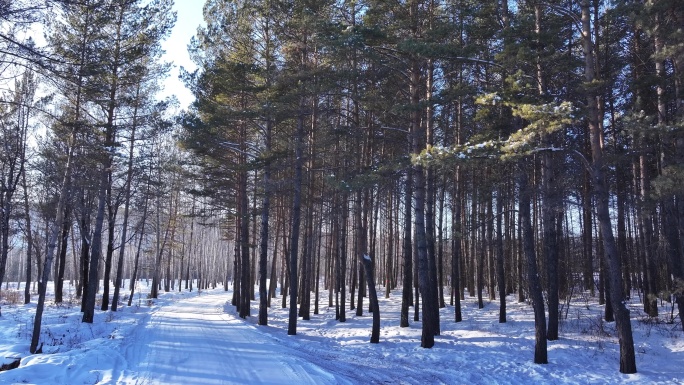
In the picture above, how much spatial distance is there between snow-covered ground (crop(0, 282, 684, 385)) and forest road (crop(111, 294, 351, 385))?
2 centimetres

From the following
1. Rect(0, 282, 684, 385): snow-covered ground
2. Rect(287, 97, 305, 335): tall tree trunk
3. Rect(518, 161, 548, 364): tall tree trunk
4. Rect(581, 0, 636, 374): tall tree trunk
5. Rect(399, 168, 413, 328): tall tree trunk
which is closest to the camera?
Rect(0, 282, 684, 385): snow-covered ground

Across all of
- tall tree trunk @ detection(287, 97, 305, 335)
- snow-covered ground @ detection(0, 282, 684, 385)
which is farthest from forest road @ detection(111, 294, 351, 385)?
tall tree trunk @ detection(287, 97, 305, 335)

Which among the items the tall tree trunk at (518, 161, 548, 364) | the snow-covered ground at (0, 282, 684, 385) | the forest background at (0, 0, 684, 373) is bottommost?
the snow-covered ground at (0, 282, 684, 385)

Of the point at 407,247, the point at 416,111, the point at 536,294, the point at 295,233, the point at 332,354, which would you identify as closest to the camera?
the point at 536,294

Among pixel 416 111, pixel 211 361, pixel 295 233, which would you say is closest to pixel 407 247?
pixel 295 233

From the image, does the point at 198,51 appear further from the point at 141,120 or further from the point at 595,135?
the point at 595,135

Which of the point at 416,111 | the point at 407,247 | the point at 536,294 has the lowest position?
the point at 536,294

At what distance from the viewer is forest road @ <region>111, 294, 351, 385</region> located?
7.69m

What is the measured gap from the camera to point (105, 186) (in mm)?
15586

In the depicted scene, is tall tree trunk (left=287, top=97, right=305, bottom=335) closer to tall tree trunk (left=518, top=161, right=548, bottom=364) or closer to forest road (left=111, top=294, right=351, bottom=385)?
forest road (left=111, top=294, right=351, bottom=385)

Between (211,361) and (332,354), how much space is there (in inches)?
147

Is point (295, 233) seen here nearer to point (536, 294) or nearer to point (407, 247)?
point (407, 247)

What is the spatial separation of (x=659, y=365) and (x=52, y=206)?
25758 millimetres

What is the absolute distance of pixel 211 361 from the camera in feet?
30.1
